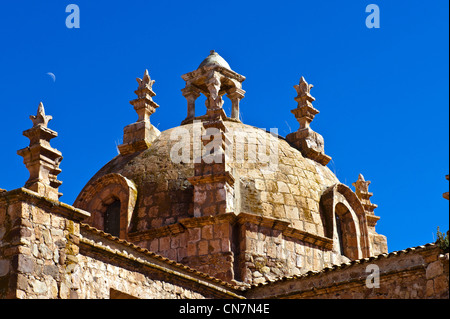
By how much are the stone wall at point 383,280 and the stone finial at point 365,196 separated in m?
7.34

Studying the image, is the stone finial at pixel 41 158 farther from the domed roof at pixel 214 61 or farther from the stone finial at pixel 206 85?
the domed roof at pixel 214 61

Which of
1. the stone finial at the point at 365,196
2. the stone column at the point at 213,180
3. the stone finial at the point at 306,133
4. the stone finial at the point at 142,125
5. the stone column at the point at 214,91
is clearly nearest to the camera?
the stone column at the point at 213,180

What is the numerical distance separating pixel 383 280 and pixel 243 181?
628 cm

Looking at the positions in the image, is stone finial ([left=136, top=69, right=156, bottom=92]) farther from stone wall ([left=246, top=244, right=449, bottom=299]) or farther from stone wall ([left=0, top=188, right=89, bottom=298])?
stone wall ([left=0, top=188, right=89, bottom=298])

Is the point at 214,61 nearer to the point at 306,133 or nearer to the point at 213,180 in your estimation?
the point at 306,133

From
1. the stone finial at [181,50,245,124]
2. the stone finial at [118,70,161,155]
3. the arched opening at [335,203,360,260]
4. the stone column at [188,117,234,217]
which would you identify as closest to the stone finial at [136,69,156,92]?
the stone finial at [118,70,161,155]

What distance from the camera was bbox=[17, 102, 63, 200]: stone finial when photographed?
1581 cm

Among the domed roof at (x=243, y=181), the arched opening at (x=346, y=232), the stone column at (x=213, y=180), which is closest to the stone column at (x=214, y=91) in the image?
the domed roof at (x=243, y=181)

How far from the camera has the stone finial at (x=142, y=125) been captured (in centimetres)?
2466

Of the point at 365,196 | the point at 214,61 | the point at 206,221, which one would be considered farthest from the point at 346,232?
the point at 214,61

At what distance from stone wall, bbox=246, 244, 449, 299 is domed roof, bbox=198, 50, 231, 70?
8.37 m

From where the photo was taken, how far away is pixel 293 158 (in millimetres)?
24391
